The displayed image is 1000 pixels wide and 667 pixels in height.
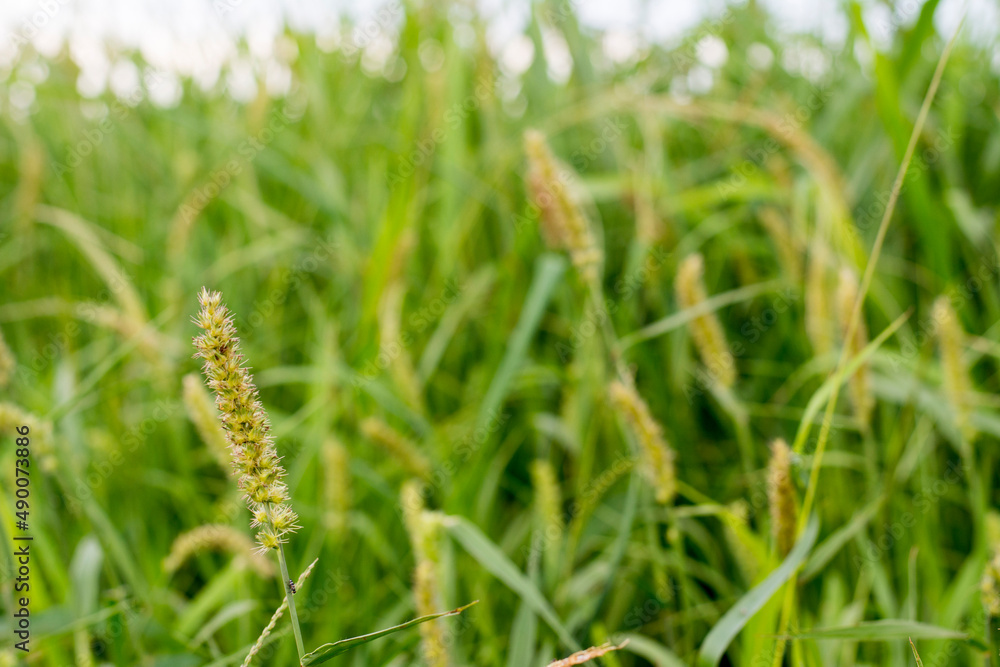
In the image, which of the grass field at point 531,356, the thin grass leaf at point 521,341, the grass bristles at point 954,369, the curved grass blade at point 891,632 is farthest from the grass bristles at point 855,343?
the thin grass leaf at point 521,341

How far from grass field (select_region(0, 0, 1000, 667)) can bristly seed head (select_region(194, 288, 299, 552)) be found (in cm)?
21

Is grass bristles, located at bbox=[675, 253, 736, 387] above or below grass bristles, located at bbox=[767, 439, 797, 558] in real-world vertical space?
above

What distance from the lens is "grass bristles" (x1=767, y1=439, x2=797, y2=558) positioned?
105 cm

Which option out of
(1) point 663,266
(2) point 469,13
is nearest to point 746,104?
(1) point 663,266

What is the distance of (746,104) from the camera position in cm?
298

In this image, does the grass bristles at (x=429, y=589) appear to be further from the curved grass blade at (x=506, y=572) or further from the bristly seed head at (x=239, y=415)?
the bristly seed head at (x=239, y=415)

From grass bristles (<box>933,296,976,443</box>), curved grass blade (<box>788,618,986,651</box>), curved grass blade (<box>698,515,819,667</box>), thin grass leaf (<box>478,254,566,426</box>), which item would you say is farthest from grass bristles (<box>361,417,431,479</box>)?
grass bristles (<box>933,296,976,443</box>)

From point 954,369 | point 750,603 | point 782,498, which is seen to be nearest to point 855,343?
point 954,369

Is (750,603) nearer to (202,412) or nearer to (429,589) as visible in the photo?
(429,589)

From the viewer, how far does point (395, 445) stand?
1.61 m

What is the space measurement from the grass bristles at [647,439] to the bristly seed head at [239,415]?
601 mm

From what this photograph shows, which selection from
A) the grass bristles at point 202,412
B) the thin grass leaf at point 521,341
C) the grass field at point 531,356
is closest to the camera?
the grass bristles at point 202,412

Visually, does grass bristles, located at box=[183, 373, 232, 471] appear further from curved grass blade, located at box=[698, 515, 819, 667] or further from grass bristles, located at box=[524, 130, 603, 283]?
curved grass blade, located at box=[698, 515, 819, 667]

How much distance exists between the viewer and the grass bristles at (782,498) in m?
1.05
